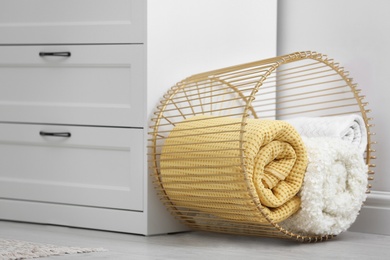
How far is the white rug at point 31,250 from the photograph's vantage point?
6.12 ft

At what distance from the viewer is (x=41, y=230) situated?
2322mm

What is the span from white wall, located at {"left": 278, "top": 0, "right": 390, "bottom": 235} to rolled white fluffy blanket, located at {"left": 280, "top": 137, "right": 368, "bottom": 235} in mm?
204

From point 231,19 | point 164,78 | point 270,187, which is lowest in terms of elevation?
point 270,187

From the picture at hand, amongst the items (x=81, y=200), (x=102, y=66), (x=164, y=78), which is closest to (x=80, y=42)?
(x=102, y=66)

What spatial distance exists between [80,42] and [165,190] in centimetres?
49

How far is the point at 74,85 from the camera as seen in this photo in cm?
234

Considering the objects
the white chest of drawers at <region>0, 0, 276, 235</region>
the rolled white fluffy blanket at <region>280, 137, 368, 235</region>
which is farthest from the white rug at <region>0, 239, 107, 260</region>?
the rolled white fluffy blanket at <region>280, 137, 368, 235</region>

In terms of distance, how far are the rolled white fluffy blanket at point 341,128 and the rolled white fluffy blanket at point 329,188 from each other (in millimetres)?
100

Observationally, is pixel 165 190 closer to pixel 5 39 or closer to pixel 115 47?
pixel 115 47

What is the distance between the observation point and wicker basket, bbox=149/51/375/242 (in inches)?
79.3

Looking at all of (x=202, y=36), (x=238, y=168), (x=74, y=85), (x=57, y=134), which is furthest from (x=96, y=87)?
(x=238, y=168)

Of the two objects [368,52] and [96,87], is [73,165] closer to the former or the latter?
[96,87]

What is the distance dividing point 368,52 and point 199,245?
0.76 m

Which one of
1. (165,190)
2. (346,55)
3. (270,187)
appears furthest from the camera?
(346,55)
